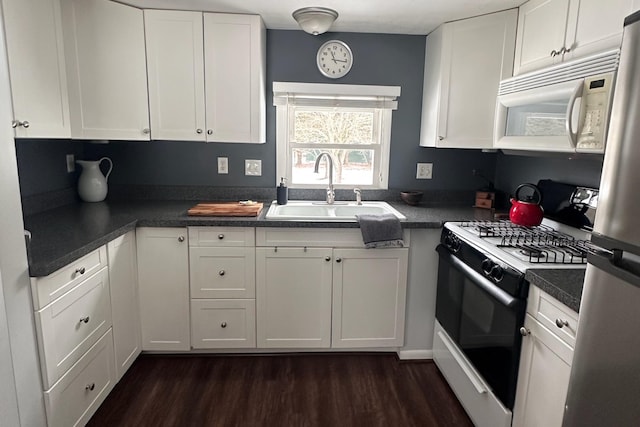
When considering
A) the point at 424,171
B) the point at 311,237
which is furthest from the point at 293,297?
the point at 424,171

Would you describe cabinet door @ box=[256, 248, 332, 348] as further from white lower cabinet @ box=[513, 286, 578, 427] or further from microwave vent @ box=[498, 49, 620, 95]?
microwave vent @ box=[498, 49, 620, 95]

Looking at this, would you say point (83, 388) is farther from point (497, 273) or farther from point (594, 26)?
point (594, 26)

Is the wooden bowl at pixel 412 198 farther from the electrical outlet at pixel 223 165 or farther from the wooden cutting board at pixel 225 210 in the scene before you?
the electrical outlet at pixel 223 165

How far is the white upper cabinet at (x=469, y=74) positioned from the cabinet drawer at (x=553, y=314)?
50.9 inches

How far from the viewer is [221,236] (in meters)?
2.31

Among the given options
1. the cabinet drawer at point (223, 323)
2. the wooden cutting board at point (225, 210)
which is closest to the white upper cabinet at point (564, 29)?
the wooden cutting board at point (225, 210)

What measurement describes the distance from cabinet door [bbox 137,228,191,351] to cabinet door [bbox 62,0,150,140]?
25.8 inches

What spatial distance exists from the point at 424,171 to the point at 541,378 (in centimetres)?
178

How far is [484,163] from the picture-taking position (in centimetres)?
296

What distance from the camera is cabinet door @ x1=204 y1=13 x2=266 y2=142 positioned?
2.40 meters

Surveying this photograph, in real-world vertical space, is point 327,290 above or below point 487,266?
below

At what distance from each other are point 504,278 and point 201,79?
2037mm

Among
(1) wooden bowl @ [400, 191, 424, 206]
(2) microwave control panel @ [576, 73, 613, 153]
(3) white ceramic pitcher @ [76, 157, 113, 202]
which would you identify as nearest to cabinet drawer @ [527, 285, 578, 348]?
(2) microwave control panel @ [576, 73, 613, 153]

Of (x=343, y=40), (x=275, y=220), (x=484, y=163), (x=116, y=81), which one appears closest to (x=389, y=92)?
(x=343, y=40)
